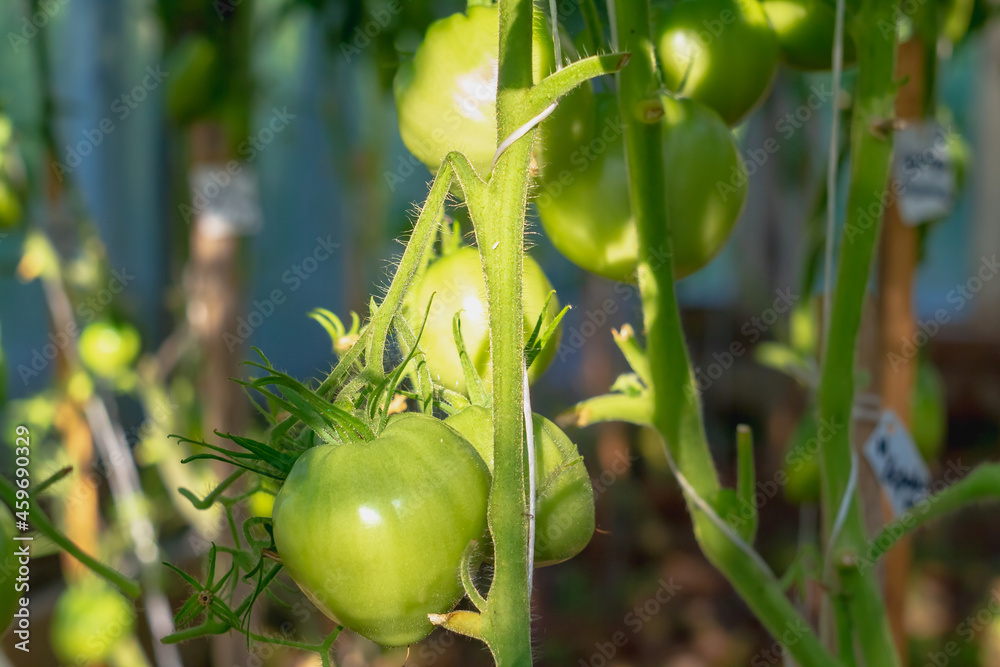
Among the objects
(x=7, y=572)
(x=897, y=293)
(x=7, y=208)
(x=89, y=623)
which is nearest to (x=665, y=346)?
(x=7, y=572)

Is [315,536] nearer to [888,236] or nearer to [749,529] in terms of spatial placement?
[749,529]

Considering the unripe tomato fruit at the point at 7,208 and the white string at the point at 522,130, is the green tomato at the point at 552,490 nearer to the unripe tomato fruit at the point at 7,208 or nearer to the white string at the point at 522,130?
the white string at the point at 522,130

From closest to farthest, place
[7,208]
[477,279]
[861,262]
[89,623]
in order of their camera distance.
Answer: [477,279] → [861,262] → [7,208] → [89,623]

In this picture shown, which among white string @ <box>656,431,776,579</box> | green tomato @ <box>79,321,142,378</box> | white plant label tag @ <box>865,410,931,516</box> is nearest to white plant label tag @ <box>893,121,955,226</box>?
white plant label tag @ <box>865,410,931,516</box>

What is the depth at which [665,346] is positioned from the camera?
45cm

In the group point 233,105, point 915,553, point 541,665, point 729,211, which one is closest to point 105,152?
point 233,105

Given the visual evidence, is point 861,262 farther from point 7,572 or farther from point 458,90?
point 7,572

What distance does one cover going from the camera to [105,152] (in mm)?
2283

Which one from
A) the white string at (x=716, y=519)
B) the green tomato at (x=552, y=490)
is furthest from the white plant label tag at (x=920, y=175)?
the green tomato at (x=552, y=490)

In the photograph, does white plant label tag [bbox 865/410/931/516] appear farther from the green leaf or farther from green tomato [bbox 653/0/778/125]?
the green leaf

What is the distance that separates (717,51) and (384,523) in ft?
1.07

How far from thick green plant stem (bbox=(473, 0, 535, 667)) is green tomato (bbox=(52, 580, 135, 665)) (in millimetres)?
917

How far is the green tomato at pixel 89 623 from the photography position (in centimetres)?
106

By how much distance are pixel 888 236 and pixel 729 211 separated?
1.48ft
